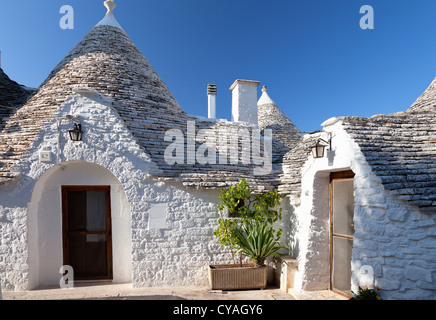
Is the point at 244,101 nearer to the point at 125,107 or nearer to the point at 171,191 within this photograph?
the point at 125,107

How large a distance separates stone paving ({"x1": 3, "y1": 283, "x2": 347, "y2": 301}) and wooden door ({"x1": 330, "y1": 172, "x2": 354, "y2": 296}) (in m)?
0.29

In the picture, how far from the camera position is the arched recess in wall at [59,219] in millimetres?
5246

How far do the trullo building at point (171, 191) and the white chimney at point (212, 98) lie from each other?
3.16 metres

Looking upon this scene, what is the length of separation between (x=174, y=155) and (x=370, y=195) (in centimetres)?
407

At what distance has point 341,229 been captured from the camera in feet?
14.9

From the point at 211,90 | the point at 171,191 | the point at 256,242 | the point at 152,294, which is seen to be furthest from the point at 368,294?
the point at 211,90

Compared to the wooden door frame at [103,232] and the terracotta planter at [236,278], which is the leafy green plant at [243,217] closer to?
the terracotta planter at [236,278]

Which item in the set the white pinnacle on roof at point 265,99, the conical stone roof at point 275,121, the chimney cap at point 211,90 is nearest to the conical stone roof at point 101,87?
the chimney cap at point 211,90

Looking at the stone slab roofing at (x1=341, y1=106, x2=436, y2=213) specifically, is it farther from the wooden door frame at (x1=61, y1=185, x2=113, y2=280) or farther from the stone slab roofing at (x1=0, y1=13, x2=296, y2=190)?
the wooden door frame at (x1=61, y1=185, x2=113, y2=280)

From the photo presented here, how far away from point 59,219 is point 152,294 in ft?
8.90

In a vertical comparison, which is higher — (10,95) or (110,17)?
(110,17)

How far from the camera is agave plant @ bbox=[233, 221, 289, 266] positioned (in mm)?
5109
